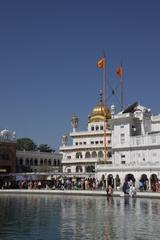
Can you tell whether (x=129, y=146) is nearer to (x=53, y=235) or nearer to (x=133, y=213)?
(x=133, y=213)

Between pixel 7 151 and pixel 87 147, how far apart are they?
52.7ft

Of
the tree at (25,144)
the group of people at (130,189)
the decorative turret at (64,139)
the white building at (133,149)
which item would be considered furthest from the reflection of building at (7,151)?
the group of people at (130,189)

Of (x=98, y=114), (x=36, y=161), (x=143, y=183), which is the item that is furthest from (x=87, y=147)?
(x=143, y=183)

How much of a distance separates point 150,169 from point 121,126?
36.6 feet

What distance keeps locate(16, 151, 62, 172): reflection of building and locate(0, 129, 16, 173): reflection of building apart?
28.1 ft

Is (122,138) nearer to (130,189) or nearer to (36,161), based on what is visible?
(130,189)

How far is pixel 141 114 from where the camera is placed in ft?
224

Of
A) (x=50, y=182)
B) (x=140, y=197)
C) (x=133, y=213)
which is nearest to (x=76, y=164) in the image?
(x=50, y=182)

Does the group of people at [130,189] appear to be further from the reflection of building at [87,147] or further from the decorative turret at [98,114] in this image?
the decorative turret at [98,114]

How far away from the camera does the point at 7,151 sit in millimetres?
88688

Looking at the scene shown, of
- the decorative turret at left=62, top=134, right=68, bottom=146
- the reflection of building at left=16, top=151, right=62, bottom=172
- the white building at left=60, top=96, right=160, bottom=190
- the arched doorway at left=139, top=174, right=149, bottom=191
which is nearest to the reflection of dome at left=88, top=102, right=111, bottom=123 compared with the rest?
the decorative turret at left=62, top=134, right=68, bottom=146

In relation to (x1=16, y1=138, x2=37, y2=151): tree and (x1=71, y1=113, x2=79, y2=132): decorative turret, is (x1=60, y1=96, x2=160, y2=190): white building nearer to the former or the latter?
(x1=71, y1=113, x2=79, y2=132): decorative turret

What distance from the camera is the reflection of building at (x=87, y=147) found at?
294 ft

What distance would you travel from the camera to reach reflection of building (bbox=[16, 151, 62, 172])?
10088cm
